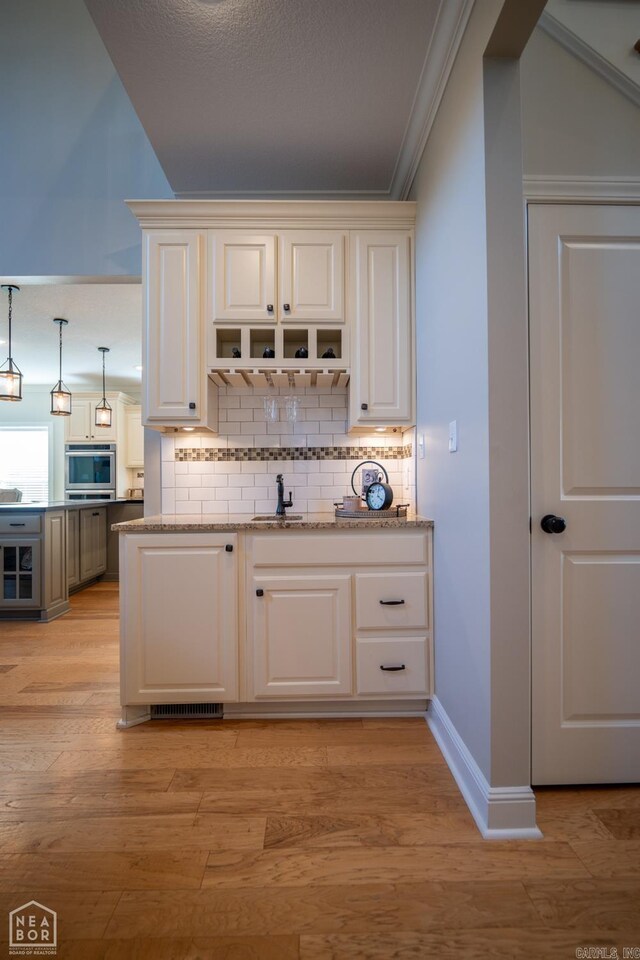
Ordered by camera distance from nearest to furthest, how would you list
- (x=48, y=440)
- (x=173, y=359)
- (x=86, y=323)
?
(x=173, y=359)
(x=86, y=323)
(x=48, y=440)

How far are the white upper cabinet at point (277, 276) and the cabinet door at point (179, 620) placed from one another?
1223mm

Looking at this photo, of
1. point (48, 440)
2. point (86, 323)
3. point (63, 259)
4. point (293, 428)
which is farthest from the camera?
point (48, 440)

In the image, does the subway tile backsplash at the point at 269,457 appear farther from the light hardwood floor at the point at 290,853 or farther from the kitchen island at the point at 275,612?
the light hardwood floor at the point at 290,853

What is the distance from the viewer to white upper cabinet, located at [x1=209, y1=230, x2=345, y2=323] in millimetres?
2361

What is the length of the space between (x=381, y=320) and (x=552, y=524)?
1396mm

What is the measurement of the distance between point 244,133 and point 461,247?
4.30 ft

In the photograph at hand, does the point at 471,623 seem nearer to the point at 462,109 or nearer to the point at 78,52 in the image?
the point at 462,109

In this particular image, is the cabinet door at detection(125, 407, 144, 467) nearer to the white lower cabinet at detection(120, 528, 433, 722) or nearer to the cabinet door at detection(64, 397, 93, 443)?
the cabinet door at detection(64, 397, 93, 443)

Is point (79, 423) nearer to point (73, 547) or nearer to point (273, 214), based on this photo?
point (73, 547)

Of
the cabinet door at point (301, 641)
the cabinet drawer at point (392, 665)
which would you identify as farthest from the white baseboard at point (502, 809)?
the cabinet door at point (301, 641)

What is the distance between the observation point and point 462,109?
1639mm

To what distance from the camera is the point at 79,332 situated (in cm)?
515

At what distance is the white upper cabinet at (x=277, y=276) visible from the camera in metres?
2.36

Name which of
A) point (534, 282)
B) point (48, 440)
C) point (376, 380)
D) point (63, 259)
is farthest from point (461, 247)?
point (48, 440)
